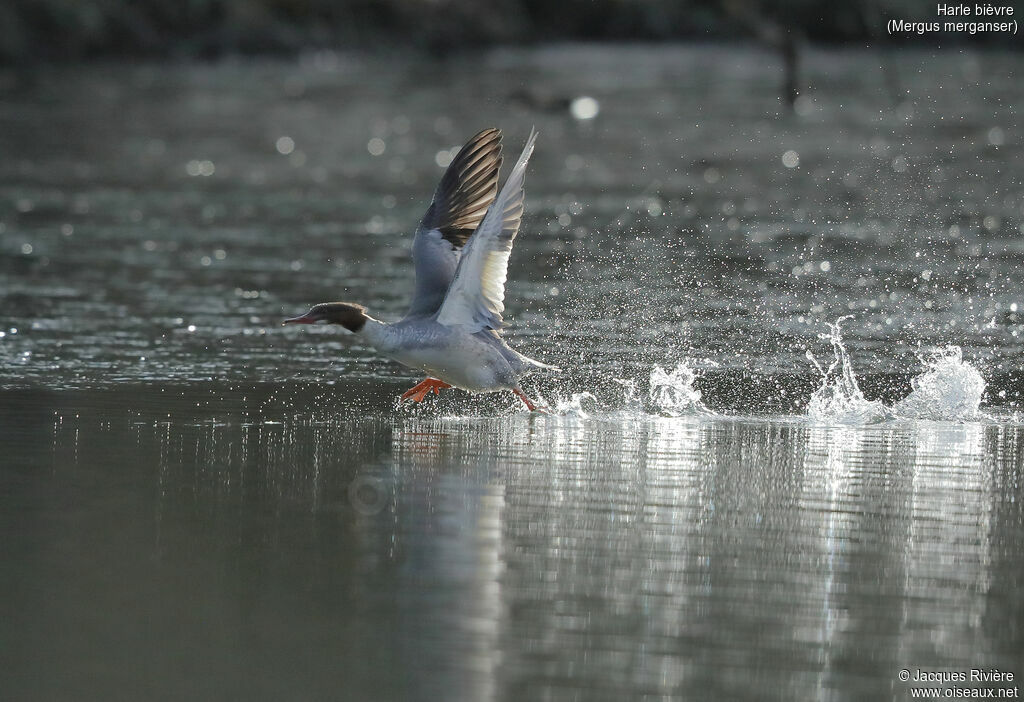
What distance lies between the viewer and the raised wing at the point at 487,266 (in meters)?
9.12

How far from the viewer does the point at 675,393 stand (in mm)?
10531

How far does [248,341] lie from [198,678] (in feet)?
23.6

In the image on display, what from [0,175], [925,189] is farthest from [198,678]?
[0,175]

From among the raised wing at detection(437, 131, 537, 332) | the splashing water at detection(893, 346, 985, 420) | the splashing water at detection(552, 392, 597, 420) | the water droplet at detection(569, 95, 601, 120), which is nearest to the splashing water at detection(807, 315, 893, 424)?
the splashing water at detection(893, 346, 985, 420)

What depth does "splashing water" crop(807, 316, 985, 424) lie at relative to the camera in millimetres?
9938

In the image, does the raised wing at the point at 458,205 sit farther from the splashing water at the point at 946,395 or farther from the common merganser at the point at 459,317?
the splashing water at the point at 946,395

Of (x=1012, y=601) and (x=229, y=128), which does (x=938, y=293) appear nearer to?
(x=1012, y=601)

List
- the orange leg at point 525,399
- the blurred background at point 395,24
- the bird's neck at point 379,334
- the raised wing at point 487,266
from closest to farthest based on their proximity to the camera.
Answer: the raised wing at point 487,266
the bird's neck at point 379,334
the orange leg at point 525,399
the blurred background at point 395,24

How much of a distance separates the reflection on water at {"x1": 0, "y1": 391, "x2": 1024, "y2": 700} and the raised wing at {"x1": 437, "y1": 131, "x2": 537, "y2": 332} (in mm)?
666

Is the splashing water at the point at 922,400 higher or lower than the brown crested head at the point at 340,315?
lower

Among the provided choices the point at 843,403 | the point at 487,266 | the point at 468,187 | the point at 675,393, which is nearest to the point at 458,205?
the point at 468,187

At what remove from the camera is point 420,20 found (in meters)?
59.7

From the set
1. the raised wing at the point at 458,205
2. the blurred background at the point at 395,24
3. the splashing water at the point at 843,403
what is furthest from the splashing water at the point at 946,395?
the blurred background at the point at 395,24

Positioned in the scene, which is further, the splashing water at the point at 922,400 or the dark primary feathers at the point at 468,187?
the dark primary feathers at the point at 468,187
